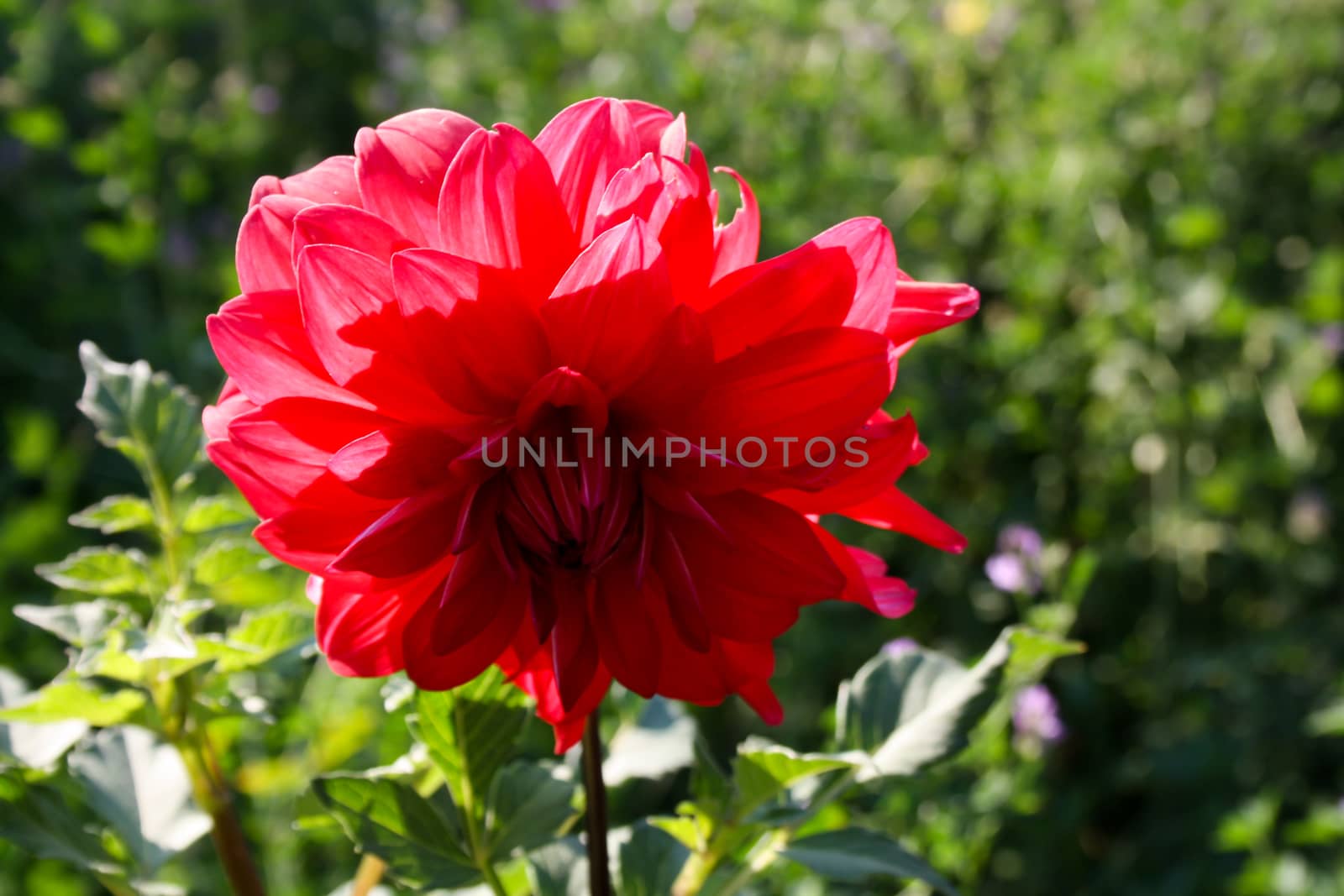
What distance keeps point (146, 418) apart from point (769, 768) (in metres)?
0.35

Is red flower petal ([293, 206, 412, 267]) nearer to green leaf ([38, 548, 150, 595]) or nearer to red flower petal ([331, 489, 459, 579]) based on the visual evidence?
red flower petal ([331, 489, 459, 579])

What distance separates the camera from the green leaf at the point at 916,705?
1.70ft

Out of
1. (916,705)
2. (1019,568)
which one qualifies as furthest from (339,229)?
(1019,568)

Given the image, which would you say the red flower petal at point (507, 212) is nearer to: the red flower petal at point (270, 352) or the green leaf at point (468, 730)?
the red flower petal at point (270, 352)

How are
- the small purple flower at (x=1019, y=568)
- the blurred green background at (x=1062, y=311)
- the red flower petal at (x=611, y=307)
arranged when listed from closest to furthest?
the red flower petal at (x=611, y=307), the small purple flower at (x=1019, y=568), the blurred green background at (x=1062, y=311)

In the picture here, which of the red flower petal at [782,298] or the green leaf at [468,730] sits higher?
the red flower petal at [782,298]

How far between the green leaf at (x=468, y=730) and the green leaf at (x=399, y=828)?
2 cm

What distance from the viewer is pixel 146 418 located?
553 mm

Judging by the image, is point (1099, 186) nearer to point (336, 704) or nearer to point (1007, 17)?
point (1007, 17)

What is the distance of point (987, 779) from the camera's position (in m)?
1.03

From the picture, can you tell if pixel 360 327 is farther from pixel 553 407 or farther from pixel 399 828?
pixel 399 828

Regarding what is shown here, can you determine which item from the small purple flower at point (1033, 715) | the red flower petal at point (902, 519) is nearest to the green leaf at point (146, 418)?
the red flower petal at point (902, 519)

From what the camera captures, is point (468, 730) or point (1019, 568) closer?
point (468, 730)

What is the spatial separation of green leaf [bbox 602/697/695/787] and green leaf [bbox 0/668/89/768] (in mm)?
257
